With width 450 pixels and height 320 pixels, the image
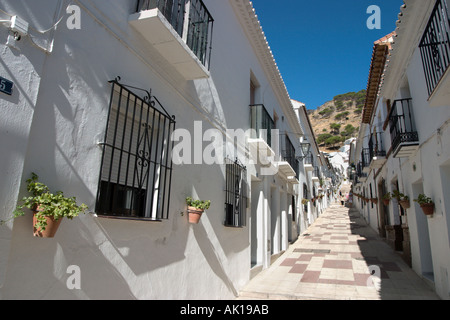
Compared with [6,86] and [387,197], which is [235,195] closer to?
[6,86]

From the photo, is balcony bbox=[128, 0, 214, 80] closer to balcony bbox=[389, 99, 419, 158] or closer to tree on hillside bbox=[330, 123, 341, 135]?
balcony bbox=[389, 99, 419, 158]

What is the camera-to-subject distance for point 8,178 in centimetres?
190

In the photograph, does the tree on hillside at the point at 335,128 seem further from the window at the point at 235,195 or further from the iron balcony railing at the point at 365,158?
the window at the point at 235,195

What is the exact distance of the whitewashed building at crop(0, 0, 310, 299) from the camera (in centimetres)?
204

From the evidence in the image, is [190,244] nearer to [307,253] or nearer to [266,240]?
[266,240]

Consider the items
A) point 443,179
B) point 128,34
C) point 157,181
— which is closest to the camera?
point 128,34

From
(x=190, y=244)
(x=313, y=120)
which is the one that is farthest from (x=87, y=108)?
(x=313, y=120)

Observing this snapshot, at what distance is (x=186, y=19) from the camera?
13.4 ft

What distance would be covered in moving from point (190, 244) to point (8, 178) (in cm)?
268

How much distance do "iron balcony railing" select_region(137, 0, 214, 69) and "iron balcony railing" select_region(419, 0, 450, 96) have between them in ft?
10.9

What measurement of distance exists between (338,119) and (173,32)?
249ft

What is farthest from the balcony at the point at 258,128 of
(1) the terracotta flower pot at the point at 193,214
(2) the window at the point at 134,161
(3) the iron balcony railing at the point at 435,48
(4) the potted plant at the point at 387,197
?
(4) the potted plant at the point at 387,197

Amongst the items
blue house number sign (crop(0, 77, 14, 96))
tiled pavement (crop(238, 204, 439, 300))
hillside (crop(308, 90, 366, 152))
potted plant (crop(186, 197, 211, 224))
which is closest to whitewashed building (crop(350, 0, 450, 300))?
tiled pavement (crop(238, 204, 439, 300))

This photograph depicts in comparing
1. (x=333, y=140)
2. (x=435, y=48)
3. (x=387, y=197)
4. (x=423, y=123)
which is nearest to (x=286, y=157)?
(x=387, y=197)
